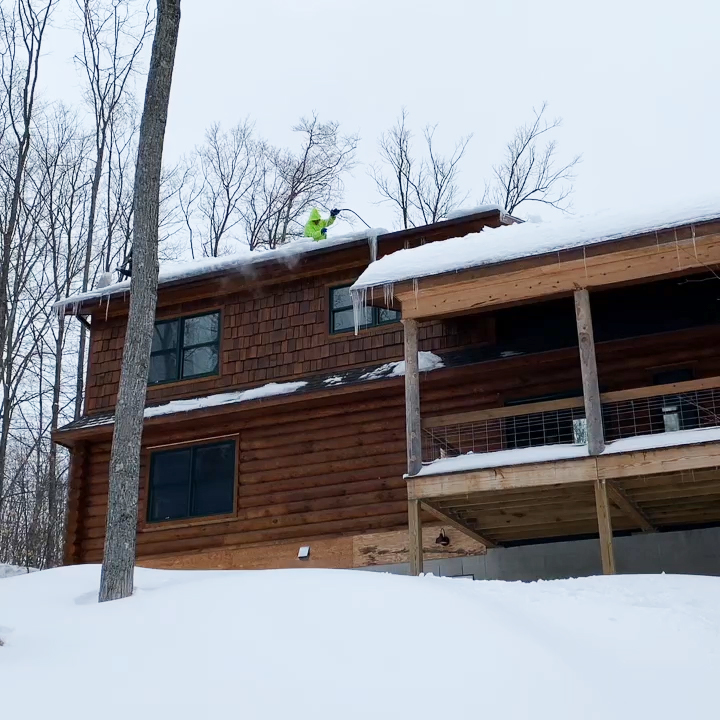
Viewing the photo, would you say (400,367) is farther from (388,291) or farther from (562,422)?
(562,422)

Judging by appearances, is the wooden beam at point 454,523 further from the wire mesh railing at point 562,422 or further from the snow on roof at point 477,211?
the snow on roof at point 477,211

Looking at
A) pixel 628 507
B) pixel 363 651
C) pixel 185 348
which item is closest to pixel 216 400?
pixel 185 348

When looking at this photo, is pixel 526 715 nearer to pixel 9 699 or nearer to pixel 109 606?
pixel 9 699

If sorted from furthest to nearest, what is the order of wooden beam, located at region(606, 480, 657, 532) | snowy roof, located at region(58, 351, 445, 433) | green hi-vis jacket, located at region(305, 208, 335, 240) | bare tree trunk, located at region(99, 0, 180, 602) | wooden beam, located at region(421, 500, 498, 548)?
green hi-vis jacket, located at region(305, 208, 335, 240), snowy roof, located at region(58, 351, 445, 433), wooden beam, located at region(421, 500, 498, 548), wooden beam, located at region(606, 480, 657, 532), bare tree trunk, located at region(99, 0, 180, 602)

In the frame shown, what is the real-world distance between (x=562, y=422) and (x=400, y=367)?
248cm

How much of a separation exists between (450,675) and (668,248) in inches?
249

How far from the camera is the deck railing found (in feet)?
38.2

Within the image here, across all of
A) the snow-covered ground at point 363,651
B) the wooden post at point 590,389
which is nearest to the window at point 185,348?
the wooden post at point 590,389

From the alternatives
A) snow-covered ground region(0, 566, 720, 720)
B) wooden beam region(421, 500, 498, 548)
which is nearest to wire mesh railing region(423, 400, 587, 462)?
wooden beam region(421, 500, 498, 548)

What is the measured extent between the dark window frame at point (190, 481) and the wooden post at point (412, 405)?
4.21 metres

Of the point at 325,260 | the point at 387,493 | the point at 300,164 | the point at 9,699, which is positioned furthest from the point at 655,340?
the point at 300,164

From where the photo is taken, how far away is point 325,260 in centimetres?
1555

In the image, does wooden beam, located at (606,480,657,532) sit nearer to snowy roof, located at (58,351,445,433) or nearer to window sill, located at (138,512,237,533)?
snowy roof, located at (58,351,445,433)

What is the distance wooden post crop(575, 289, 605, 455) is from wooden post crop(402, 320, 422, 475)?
203 centimetres
